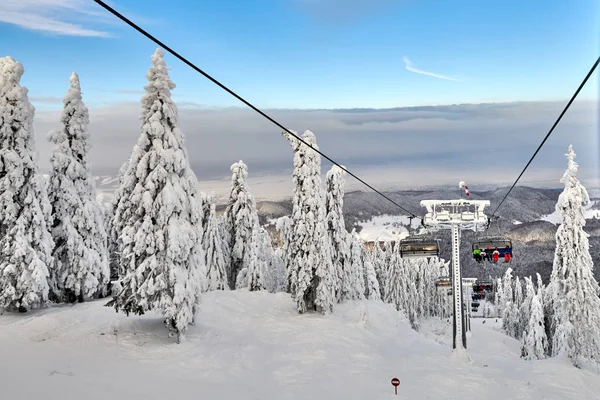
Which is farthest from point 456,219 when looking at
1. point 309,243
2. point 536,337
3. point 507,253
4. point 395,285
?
point 395,285

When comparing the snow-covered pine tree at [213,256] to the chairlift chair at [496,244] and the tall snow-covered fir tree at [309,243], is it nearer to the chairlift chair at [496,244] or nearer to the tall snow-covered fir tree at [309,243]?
the tall snow-covered fir tree at [309,243]

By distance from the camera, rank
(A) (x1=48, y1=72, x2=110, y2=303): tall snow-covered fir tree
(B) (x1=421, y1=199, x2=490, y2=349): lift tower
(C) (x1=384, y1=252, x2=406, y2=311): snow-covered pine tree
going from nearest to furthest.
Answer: (B) (x1=421, y1=199, x2=490, y2=349): lift tower < (A) (x1=48, y1=72, x2=110, y2=303): tall snow-covered fir tree < (C) (x1=384, y1=252, x2=406, y2=311): snow-covered pine tree

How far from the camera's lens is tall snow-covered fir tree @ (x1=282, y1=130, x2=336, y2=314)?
3222 cm

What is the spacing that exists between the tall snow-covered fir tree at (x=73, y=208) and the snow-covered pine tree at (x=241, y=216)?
15.7 m

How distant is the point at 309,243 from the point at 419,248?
929 centimetres

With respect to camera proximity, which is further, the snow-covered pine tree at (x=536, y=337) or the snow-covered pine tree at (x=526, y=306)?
the snow-covered pine tree at (x=526, y=306)

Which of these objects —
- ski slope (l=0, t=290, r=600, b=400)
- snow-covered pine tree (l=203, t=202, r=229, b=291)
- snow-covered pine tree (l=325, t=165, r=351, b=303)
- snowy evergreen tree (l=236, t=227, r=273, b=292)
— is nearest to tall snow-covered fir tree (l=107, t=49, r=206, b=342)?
ski slope (l=0, t=290, r=600, b=400)

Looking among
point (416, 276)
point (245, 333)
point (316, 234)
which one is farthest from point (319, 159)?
point (416, 276)

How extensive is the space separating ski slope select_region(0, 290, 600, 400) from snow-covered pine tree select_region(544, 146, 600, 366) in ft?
26.2

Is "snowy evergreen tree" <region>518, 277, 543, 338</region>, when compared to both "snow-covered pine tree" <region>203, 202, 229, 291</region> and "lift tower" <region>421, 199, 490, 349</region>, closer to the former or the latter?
"snow-covered pine tree" <region>203, 202, 229, 291</region>

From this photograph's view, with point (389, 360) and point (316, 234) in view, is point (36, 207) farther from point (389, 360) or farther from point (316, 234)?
point (389, 360)

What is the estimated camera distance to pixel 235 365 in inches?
762

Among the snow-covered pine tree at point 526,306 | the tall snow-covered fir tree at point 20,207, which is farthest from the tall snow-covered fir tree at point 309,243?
the snow-covered pine tree at point 526,306

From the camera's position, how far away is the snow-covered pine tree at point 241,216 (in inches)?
1789
